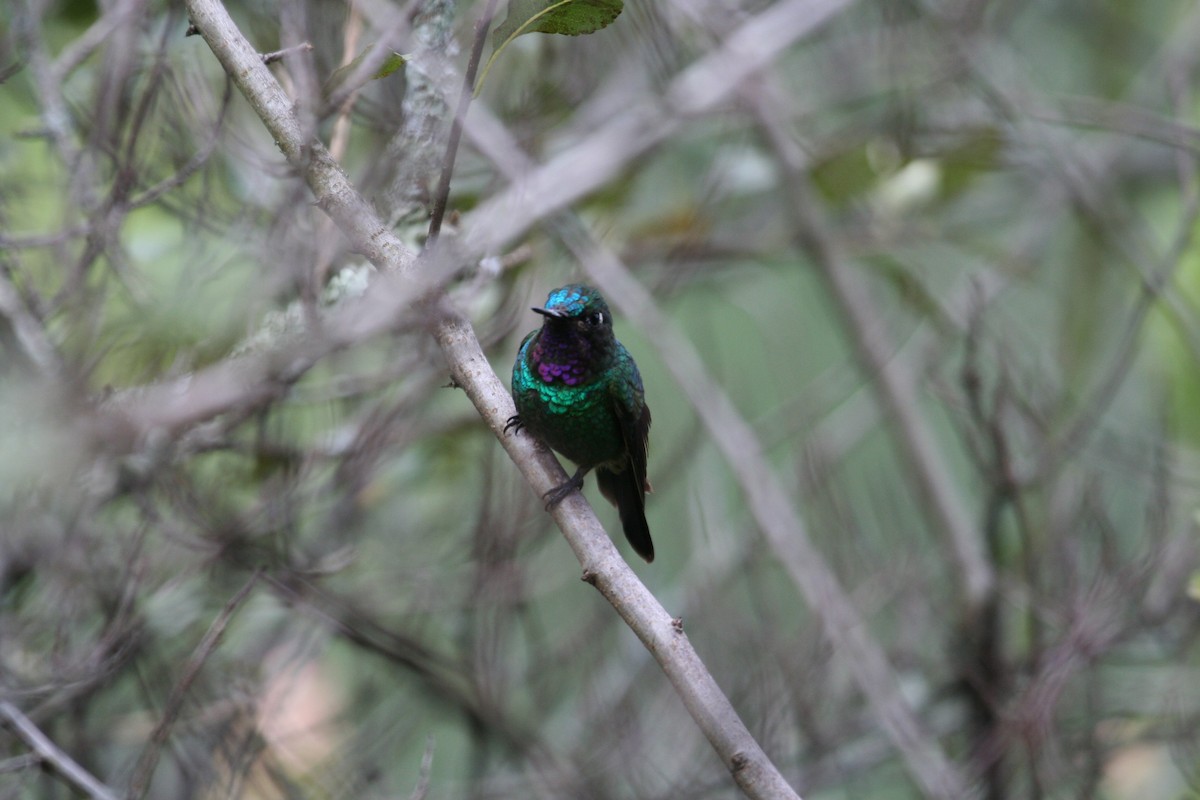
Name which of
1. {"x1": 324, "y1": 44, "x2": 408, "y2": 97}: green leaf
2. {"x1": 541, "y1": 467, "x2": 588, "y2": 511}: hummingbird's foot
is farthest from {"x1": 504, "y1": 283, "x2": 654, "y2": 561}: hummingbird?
{"x1": 324, "y1": 44, "x2": 408, "y2": 97}: green leaf

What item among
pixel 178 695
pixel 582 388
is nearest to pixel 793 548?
pixel 582 388

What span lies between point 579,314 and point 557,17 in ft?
3.09

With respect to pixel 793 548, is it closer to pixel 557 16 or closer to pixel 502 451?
pixel 502 451

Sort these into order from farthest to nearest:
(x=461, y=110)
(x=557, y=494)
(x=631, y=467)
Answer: (x=631, y=467)
(x=557, y=494)
(x=461, y=110)

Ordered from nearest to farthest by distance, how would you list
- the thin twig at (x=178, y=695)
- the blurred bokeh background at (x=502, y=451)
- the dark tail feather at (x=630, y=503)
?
the thin twig at (x=178, y=695)
the blurred bokeh background at (x=502, y=451)
the dark tail feather at (x=630, y=503)

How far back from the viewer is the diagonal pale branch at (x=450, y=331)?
6.79 ft

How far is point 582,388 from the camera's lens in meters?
3.19

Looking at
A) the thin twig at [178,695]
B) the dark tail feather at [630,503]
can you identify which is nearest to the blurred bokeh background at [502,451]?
the thin twig at [178,695]

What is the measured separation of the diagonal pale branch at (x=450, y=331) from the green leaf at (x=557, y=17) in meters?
0.37

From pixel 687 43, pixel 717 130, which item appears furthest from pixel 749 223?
pixel 687 43

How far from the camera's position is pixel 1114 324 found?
714 cm

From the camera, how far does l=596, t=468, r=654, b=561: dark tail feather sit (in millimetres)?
3539

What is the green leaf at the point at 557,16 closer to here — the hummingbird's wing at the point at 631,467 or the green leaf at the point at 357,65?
the green leaf at the point at 357,65

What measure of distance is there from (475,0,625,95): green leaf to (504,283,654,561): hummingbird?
86 cm
